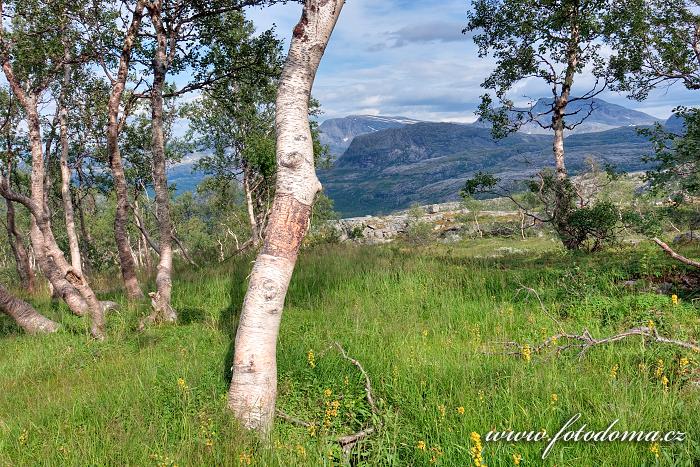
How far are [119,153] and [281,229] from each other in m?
7.59

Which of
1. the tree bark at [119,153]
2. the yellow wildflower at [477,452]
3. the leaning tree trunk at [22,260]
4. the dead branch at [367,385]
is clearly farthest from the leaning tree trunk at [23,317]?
the leaning tree trunk at [22,260]

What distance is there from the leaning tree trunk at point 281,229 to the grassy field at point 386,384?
34 cm

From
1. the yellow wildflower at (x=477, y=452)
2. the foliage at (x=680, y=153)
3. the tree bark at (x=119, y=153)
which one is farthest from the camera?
the foliage at (x=680, y=153)

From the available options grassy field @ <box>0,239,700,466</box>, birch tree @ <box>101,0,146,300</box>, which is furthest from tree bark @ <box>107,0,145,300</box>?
grassy field @ <box>0,239,700,466</box>

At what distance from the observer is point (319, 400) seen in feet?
14.9

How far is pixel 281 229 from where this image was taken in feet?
13.8

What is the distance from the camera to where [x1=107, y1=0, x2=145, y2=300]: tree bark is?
9344 millimetres

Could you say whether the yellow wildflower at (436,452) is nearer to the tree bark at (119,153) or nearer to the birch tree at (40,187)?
the birch tree at (40,187)

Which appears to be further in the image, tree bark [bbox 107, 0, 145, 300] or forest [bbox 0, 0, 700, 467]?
tree bark [bbox 107, 0, 145, 300]

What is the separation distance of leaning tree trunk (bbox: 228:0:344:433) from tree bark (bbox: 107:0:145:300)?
6668mm

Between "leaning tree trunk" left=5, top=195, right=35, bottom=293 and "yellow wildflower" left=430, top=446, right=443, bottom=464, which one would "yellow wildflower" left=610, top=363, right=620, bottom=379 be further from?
"leaning tree trunk" left=5, top=195, right=35, bottom=293

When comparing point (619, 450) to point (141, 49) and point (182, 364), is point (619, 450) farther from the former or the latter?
point (141, 49)

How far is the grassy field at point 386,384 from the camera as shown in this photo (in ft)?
11.3

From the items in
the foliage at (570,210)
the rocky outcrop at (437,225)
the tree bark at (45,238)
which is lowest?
the rocky outcrop at (437,225)
